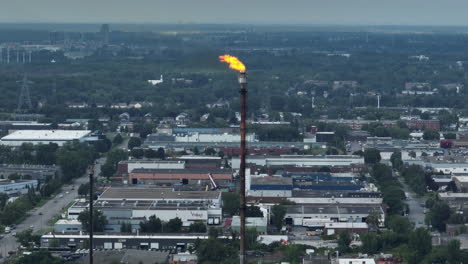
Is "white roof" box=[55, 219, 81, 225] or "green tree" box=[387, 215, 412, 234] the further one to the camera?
"white roof" box=[55, 219, 81, 225]

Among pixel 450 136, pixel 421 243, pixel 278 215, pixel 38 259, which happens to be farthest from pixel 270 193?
pixel 450 136

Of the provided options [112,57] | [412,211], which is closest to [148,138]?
[412,211]

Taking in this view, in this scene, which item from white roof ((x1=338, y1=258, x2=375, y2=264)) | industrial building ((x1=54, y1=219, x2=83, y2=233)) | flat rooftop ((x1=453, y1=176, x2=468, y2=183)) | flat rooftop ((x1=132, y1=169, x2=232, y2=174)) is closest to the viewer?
white roof ((x1=338, y1=258, x2=375, y2=264))

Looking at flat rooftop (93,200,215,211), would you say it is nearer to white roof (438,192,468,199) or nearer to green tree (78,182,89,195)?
green tree (78,182,89,195)

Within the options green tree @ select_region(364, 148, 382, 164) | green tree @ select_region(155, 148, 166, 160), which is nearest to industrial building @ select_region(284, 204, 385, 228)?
green tree @ select_region(364, 148, 382, 164)

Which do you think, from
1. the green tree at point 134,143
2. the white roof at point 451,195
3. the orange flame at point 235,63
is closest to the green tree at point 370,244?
the white roof at point 451,195

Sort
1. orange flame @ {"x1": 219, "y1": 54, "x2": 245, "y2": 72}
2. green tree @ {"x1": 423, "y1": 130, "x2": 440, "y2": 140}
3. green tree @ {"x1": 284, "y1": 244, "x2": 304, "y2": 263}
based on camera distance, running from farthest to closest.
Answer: green tree @ {"x1": 423, "y1": 130, "x2": 440, "y2": 140}
green tree @ {"x1": 284, "y1": 244, "x2": 304, "y2": 263}
orange flame @ {"x1": 219, "y1": 54, "x2": 245, "y2": 72}

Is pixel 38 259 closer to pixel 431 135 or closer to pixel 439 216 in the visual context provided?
pixel 439 216

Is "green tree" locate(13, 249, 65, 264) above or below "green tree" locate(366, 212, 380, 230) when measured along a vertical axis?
above

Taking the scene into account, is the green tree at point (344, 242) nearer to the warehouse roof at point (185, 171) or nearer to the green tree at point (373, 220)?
the green tree at point (373, 220)
